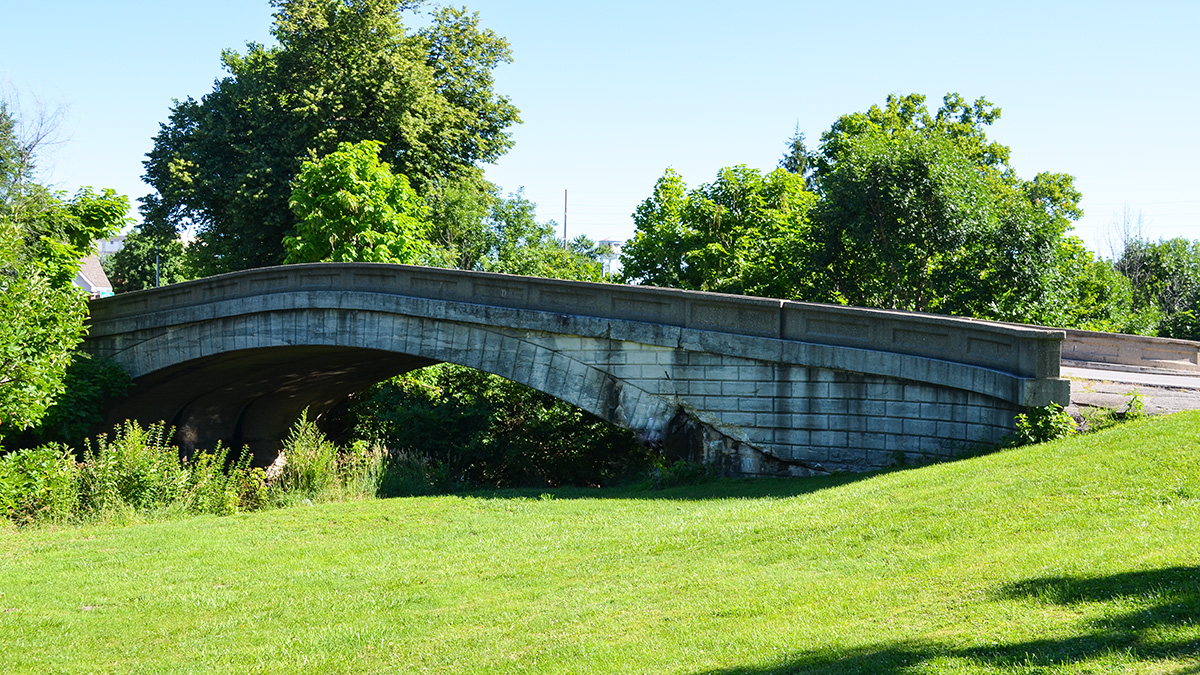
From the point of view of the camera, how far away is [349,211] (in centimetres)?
2361

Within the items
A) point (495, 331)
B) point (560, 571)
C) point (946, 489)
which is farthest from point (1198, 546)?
point (495, 331)

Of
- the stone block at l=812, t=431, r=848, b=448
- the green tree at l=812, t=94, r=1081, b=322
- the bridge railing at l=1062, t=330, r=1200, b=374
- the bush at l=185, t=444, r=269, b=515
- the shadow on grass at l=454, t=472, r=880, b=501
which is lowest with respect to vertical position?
the bush at l=185, t=444, r=269, b=515

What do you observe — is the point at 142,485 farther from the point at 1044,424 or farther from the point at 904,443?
the point at 1044,424

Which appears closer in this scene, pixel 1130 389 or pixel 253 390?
pixel 1130 389

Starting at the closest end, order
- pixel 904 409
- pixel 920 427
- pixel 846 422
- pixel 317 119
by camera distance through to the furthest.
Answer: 1. pixel 920 427
2. pixel 904 409
3. pixel 846 422
4. pixel 317 119

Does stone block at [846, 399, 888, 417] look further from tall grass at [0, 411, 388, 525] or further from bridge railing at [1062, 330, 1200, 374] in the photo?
tall grass at [0, 411, 388, 525]

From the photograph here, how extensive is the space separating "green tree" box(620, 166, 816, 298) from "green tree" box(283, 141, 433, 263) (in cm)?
591

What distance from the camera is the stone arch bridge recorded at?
40.6ft

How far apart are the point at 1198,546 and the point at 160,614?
7499 millimetres

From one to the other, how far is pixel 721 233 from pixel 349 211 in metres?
8.89

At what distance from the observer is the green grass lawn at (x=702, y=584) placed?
17.4 ft

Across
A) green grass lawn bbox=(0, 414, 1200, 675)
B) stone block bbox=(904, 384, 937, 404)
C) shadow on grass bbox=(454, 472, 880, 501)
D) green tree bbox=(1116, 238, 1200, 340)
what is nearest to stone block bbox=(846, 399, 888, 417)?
stone block bbox=(904, 384, 937, 404)

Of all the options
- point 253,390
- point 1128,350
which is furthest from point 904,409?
point 253,390

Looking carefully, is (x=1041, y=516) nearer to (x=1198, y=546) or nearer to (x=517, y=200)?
(x=1198, y=546)
